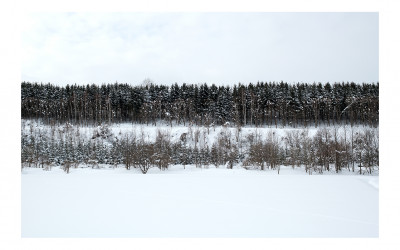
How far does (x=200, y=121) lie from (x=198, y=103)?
5.60 metres

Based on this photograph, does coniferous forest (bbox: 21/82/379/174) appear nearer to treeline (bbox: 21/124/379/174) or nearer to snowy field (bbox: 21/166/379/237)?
treeline (bbox: 21/124/379/174)

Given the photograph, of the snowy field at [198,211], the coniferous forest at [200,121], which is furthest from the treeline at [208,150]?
the snowy field at [198,211]

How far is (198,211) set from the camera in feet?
18.1

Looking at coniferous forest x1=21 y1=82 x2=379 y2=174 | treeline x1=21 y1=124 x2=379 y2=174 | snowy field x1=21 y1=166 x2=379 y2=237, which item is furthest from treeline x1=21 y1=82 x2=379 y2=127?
snowy field x1=21 y1=166 x2=379 y2=237

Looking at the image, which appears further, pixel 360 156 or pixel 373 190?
pixel 360 156

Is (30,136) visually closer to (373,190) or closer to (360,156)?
(373,190)

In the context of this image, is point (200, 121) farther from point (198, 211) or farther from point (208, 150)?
point (198, 211)

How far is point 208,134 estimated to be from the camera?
24.3 metres

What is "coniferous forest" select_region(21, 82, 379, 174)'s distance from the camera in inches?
683

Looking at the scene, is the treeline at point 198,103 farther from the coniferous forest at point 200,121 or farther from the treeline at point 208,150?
the treeline at point 208,150

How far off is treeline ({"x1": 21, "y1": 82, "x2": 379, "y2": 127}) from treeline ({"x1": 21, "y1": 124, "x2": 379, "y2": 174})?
6964mm
